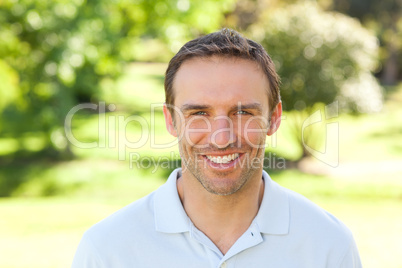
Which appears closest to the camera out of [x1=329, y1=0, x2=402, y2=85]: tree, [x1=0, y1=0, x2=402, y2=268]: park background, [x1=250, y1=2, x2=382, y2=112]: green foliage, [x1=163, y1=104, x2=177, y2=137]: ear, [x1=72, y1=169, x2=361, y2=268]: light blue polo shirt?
[x1=72, y1=169, x2=361, y2=268]: light blue polo shirt

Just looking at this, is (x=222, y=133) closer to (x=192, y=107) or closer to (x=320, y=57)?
(x=192, y=107)

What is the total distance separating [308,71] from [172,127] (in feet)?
42.6

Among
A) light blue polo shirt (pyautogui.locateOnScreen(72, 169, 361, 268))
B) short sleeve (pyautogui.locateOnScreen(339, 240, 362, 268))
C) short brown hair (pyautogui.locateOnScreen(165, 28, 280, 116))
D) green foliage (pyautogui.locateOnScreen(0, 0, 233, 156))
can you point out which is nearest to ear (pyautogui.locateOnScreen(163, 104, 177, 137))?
short brown hair (pyautogui.locateOnScreen(165, 28, 280, 116))

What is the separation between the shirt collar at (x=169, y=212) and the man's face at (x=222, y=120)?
146 millimetres

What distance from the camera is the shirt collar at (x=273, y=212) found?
7.50ft

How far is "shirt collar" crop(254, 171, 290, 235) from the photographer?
7.50 feet

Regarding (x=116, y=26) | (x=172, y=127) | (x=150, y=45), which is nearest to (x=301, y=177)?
(x=116, y=26)

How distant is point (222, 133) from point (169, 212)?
1.42ft

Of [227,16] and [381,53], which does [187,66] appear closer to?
[227,16]

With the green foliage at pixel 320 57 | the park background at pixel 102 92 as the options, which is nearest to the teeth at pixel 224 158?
the park background at pixel 102 92

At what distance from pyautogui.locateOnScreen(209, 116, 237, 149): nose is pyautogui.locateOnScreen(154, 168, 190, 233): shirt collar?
0.33m

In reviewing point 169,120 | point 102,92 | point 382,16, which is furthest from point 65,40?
point 382,16

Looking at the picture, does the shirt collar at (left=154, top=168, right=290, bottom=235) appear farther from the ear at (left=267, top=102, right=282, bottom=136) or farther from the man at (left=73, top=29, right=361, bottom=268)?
the ear at (left=267, top=102, right=282, bottom=136)

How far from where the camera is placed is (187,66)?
2.36 metres
